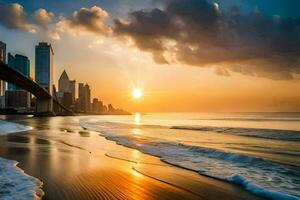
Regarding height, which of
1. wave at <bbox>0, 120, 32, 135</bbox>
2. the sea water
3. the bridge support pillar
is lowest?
wave at <bbox>0, 120, 32, 135</bbox>

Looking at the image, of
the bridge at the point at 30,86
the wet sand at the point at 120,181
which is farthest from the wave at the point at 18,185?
the bridge at the point at 30,86

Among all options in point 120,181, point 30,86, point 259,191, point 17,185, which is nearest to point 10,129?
point 17,185

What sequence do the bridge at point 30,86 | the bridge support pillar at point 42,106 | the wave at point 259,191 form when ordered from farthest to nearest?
the bridge support pillar at point 42,106 → the bridge at point 30,86 → the wave at point 259,191

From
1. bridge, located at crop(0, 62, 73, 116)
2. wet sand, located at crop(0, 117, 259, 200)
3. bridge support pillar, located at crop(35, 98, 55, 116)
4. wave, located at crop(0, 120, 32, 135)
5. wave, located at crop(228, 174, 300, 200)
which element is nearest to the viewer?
wet sand, located at crop(0, 117, 259, 200)

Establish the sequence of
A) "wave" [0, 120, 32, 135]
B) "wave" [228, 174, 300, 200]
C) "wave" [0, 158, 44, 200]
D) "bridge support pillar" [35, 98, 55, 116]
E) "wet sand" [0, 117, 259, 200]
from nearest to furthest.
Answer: "wave" [0, 158, 44, 200] < "wet sand" [0, 117, 259, 200] < "wave" [228, 174, 300, 200] < "wave" [0, 120, 32, 135] < "bridge support pillar" [35, 98, 55, 116]

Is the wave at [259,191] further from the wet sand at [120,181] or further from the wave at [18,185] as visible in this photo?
the wave at [18,185]

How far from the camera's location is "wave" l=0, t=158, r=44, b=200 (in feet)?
23.4

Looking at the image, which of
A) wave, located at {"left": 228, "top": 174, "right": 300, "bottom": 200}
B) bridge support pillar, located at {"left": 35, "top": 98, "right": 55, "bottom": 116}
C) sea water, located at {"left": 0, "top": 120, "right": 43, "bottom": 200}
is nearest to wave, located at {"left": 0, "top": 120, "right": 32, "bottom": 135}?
sea water, located at {"left": 0, "top": 120, "right": 43, "bottom": 200}

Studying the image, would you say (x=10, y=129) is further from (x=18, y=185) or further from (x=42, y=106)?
(x=42, y=106)

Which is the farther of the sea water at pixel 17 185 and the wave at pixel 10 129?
the wave at pixel 10 129

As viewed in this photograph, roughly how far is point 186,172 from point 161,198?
13.0 ft

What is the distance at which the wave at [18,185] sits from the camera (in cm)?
712

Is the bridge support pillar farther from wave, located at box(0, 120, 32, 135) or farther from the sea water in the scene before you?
the sea water

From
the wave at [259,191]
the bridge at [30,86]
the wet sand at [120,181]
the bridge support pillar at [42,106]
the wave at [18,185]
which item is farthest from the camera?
the bridge support pillar at [42,106]
